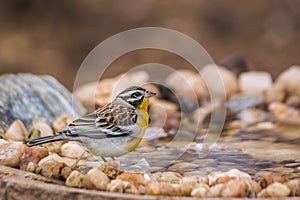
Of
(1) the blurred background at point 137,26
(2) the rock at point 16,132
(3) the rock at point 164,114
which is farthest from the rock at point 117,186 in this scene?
(1) the blurred background at point 137,26

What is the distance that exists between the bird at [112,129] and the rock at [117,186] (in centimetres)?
23

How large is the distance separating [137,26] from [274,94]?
4.37ft

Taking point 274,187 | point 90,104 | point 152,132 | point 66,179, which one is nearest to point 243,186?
point 274,187

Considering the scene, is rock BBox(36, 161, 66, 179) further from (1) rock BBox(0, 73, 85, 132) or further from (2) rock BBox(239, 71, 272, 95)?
(2) rock BBox(239, 71, 272, 95)

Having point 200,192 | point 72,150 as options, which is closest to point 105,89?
point 72,150

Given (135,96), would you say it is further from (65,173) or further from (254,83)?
(254,83)

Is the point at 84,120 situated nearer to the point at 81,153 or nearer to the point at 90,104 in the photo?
the point at 81,153

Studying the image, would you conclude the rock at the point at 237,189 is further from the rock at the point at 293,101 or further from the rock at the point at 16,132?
the rock at the point at 293,101

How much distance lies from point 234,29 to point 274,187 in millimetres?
2732

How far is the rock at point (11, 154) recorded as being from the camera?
1752mm

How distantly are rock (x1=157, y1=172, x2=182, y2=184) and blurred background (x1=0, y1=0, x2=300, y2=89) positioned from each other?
1922 millimetres

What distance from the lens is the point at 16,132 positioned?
215cm

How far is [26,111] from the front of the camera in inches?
92.2

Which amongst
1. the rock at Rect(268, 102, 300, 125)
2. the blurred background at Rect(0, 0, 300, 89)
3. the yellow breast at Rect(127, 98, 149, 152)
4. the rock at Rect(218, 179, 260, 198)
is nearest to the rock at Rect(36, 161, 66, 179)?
the yellow breast at Rect(127, 98, 149, 152)
